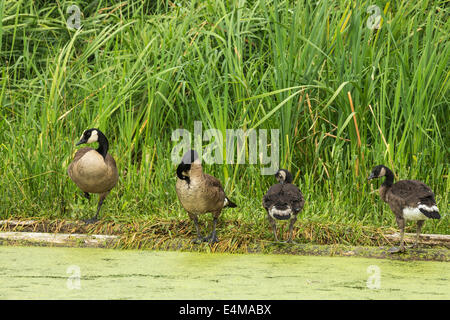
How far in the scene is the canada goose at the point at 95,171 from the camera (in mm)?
6402

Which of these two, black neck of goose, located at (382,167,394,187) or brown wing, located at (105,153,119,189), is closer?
black neck of goose, located at (382,167,394,187)

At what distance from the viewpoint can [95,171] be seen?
638 cm

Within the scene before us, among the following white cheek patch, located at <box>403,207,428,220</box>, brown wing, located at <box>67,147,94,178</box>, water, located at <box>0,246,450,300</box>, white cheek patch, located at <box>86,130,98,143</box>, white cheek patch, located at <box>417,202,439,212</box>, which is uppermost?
white cheek patch, located at <box>86,130,98,143</box>

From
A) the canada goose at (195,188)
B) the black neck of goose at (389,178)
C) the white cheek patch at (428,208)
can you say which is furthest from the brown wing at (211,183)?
the white cheek patch at (428,208)

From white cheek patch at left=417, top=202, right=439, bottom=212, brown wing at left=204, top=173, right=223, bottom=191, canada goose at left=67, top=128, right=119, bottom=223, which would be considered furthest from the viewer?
canada goose at left=67, top=128, right=119, bottom=223

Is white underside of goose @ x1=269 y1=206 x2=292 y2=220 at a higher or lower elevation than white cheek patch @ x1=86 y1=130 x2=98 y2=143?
lower

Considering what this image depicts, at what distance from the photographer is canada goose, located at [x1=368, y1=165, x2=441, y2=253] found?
5596mm

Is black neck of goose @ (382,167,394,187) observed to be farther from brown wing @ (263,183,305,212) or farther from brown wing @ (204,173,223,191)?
brown wing @ (204,173,223,191)

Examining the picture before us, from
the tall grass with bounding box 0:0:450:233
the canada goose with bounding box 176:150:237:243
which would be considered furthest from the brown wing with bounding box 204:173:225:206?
the tall grass with bounding box 0:0:450:233

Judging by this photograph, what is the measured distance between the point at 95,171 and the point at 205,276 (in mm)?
1887

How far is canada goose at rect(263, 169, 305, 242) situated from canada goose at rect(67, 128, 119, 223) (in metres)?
1.54

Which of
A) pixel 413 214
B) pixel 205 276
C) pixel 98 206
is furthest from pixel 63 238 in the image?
pixel 413 214

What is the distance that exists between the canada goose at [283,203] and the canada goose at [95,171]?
5.04ft

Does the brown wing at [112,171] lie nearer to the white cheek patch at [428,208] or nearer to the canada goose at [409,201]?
the canada goose at [409,201]
